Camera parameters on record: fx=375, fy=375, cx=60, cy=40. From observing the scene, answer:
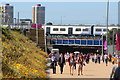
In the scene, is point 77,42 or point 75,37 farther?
point 77,42

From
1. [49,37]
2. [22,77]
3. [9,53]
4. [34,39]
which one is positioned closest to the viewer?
[22,77]

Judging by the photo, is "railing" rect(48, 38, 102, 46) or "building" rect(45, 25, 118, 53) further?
"railing" rect(48, 38, 102, 46)

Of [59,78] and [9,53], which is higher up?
[9,53]

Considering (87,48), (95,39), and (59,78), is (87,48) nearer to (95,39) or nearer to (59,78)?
(95,39)

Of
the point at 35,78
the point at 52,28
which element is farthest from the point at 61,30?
the point at 35,78

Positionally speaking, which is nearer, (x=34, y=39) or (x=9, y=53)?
(x=9, y=53)

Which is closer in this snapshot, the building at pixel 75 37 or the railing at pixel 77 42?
the building at pixel 75 37

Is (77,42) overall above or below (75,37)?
below

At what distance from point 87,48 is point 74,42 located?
9.11 ft

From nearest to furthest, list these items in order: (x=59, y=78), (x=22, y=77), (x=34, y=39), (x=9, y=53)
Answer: (x=22, y=77), (x=9, y=53), (x=59, y=78), (x=34, y=39)

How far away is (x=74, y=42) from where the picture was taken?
72375 millimetres

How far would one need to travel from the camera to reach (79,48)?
71.9 metres

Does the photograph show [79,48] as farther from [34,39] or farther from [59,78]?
[59,78]

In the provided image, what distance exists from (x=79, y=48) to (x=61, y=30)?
17.0 feet
